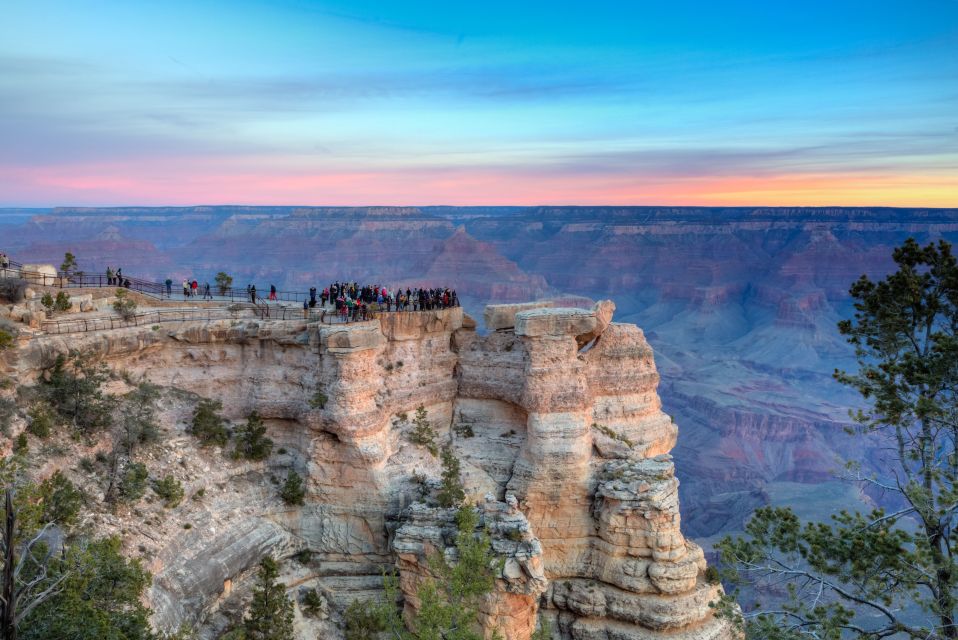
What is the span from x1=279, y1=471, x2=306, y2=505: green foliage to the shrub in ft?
42.2

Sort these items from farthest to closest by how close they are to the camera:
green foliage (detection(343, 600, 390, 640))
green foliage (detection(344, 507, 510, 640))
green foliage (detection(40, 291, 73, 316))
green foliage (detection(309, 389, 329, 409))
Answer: green foliage (detection(309, 389, 329, 409)) → green foliage (detection(40, 291, 73, 316)) → green foliage (detection(343, 600, 390, 640)) → green foliage (detection(344, 507, 510, 640))

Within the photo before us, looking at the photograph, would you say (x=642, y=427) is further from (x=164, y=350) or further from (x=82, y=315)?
(x=82, y=315)

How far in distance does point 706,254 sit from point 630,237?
17.5 metres

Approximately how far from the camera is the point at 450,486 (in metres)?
29.2

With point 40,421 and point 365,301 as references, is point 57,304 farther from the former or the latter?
point 365,301

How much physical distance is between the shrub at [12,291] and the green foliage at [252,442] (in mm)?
10100

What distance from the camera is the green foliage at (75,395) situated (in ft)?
86.6

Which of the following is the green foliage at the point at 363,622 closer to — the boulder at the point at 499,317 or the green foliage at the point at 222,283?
the boulder at the point at 499,317

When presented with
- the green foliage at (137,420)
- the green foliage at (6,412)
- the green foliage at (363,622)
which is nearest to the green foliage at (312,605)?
the green foliage at (363,622)

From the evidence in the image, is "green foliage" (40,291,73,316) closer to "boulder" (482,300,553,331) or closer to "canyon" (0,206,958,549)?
"boulder" (482,300,553,331)

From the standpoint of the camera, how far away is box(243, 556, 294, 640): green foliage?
80.0 ft

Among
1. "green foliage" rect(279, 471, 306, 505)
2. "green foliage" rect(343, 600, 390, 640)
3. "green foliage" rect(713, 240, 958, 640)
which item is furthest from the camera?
"green foliage" rect(279, 471, 306, 505)

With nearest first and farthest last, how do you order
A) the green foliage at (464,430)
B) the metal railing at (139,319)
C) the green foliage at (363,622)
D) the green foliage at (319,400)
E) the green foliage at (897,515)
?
the green foliage at (897,515)
the green foliage at (363,622)
the metal railing at (139,319)
the green foliage at (319,400)
the green foliage at (464,430)

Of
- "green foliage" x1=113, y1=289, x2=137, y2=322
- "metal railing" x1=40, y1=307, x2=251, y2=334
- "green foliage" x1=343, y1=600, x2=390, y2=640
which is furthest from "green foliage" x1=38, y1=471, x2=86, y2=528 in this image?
"green foliage" x1=113, y1=289, x2=137, y2=322
